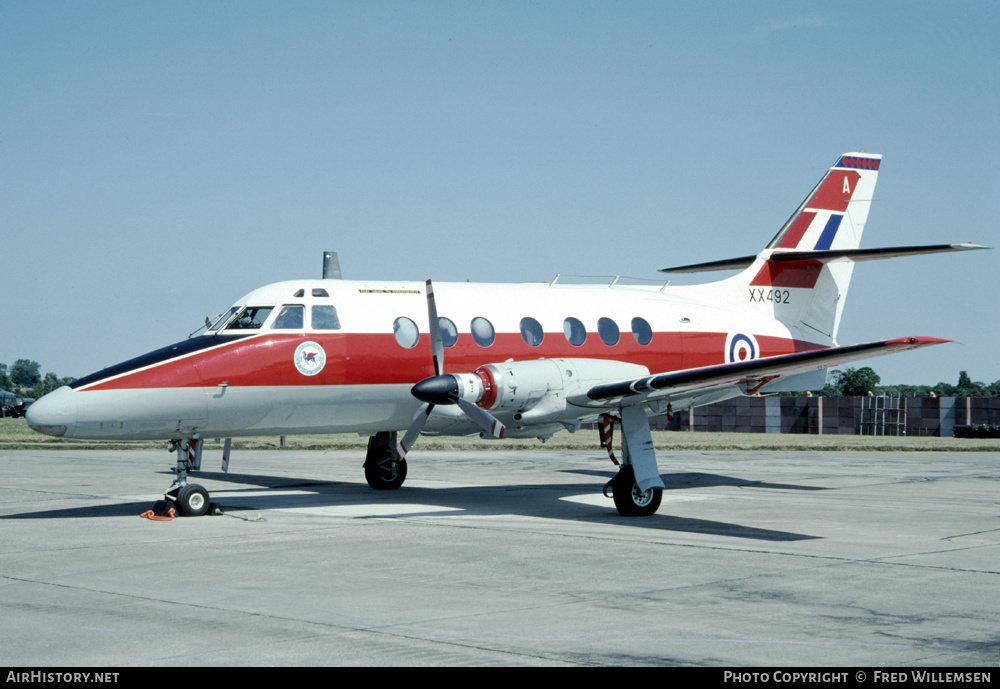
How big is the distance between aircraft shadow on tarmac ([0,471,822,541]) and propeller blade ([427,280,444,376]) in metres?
2.53

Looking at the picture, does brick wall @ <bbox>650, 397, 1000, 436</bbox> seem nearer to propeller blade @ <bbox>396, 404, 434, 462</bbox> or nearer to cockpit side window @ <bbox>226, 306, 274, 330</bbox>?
propeller blade @ <bbox>396, 404, 434, 462</bbox>

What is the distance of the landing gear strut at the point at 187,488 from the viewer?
53.7ft

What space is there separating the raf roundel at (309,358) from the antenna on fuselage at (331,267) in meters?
2.37

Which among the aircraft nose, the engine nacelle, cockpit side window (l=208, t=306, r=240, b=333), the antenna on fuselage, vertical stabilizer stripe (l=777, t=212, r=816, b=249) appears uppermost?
vertical stabilizer stripe (l=777, t=212, r=816, b=249)

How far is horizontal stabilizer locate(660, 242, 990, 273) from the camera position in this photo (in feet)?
66.4

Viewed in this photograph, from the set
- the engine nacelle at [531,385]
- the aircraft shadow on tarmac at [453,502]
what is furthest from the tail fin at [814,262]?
the engine nacelle at [531,385]

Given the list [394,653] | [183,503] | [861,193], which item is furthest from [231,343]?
[861,193]

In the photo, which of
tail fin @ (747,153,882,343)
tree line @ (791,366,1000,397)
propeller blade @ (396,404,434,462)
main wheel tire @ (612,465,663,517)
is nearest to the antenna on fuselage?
propeller blade @ (396,404,434,462)

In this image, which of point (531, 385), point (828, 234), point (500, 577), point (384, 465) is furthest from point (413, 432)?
point (828, 234)

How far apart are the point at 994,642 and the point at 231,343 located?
12.0 meters

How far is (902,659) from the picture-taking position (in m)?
7.45

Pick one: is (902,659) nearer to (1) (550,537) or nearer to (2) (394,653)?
(2) (394,653)

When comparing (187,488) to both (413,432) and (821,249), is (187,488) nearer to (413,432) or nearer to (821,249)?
(413,432)

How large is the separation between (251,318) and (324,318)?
1210mm
